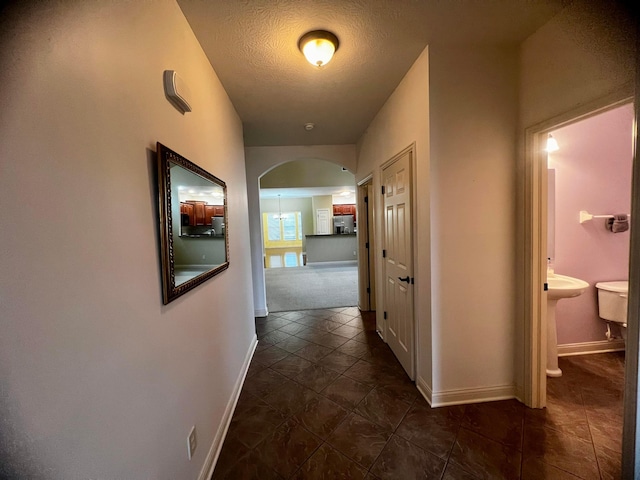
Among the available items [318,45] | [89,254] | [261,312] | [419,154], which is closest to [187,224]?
[89,254]

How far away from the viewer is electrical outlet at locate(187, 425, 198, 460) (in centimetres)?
121

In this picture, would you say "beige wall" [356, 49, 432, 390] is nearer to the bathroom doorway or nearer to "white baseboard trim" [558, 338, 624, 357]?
the bathroom doorway

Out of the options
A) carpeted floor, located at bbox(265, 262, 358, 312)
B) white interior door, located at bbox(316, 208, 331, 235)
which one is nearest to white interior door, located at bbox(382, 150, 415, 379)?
carpeted floor, located at bbox(265, 262, 358, 312)

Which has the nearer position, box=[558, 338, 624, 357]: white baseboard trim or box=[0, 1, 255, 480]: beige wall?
box=[0, 1, 255, 480]: beige wall

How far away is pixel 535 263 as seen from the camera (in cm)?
173

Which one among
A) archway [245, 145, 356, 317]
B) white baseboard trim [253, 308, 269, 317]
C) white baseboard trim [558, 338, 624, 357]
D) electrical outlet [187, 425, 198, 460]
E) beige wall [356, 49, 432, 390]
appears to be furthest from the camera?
white baseboard trim [253, 308, 269, 317]

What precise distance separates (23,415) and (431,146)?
212 cm

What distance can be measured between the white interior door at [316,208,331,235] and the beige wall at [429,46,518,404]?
27.3ft

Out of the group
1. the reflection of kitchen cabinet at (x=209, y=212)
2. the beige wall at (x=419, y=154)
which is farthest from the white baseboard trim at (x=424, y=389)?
the reflection of kitchen cabinet at (x=209, y=212)

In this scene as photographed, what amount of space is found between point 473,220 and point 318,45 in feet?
5.26

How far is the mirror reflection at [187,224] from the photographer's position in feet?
3.46

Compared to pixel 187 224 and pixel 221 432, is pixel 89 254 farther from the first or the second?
pixel 221 432

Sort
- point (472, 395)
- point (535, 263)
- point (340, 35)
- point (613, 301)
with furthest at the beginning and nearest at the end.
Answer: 1. point (613, 301)
2. point (472, 395)
3. point (535, 263)
4. point (340, 35)

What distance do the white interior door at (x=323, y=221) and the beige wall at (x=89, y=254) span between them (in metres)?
8.88
